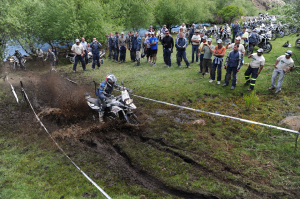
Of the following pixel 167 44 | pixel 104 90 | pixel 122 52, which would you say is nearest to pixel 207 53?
pixel 167 44

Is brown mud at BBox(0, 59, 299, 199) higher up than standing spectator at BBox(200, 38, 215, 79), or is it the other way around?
standing spectator at BBox(200, 38, 215, 79)

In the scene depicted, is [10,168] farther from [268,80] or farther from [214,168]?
[268,80]

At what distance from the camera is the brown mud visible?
472 cm

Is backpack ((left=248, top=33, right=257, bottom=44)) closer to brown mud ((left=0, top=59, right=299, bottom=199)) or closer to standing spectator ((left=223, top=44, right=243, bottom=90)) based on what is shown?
standing spectator ((left=223, top=44, right=243, bottom=90))

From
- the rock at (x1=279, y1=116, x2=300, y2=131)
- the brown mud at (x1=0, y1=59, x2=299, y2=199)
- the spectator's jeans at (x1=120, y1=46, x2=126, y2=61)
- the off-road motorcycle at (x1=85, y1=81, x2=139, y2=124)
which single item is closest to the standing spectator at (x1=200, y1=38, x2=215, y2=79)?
the brown mud at (x1=0, y1=59, x2=299, y2=199)

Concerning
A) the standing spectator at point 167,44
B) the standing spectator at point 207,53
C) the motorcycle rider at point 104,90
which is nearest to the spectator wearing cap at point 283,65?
the standing spectator at point 207,53

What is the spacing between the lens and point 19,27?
19875 millimetres

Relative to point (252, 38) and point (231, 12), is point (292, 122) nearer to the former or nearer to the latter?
point (252, 38)

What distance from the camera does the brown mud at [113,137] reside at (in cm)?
472

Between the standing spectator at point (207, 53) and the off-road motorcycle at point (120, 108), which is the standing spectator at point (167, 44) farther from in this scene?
the off-road motorcycle at point (120, 108)

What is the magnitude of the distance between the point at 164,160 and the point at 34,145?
4791 mm

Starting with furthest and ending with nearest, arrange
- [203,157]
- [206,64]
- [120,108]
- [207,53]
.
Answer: [206,64]
[207,53]
[120,108]
[203,157]

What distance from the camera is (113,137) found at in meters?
7.00

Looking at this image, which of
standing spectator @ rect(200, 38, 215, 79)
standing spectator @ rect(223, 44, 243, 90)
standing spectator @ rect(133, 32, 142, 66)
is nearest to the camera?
standing spectator @ rect(223, 44, 243, 90)
